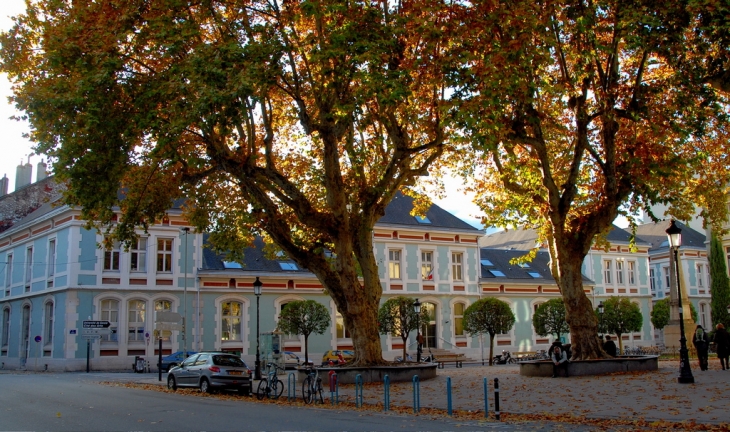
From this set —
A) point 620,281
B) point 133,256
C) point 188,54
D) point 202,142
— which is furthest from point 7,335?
point 620,281

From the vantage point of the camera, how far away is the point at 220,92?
16203 millimetres

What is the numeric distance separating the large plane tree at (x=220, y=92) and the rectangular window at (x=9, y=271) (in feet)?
85.9

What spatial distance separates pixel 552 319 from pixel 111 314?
1049 inches

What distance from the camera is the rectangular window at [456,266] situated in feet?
161

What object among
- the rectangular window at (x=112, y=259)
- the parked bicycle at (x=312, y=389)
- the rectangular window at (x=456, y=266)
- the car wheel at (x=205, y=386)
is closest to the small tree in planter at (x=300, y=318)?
the rectangular window at (x=112, y=259)

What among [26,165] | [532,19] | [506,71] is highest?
[26,165]

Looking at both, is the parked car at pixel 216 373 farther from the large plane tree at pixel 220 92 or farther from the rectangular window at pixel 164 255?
the rectangular window at pixel 164 255

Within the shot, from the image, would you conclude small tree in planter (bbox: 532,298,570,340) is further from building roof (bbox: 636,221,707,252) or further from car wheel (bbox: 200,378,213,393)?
car wheel (bbox: 200,378,213,393)

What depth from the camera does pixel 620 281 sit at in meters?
58.2

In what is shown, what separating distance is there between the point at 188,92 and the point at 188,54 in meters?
1.84

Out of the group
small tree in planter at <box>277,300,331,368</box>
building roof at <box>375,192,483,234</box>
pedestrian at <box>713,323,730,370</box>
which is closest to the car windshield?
small tree in planter at <box>277,300,331,368</box>

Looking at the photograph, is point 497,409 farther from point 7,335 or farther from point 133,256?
point 7,335

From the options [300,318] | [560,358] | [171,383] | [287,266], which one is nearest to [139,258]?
[287,266]

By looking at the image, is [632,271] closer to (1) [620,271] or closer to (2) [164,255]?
→ (1) [620,271]
